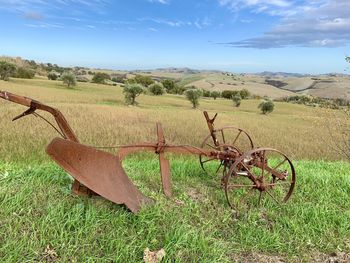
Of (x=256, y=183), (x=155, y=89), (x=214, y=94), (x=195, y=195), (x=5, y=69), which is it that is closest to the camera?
(x=256, y=183)

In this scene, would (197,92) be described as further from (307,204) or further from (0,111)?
(307,204)

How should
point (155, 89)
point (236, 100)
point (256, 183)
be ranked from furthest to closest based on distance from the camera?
point (155, 89) < point (236, 100) < point (256, 183)

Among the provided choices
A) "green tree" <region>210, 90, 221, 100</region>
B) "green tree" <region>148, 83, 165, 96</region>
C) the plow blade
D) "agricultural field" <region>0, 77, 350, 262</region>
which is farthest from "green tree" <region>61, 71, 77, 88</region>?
the plow blade

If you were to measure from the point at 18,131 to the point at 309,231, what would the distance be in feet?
37.7

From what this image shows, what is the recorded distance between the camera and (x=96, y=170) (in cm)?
398

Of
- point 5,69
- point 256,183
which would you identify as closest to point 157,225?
point 256,183

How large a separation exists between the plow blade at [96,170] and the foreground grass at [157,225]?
0.56 ft

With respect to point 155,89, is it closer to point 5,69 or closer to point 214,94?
point 214,94

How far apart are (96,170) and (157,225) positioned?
912 mm

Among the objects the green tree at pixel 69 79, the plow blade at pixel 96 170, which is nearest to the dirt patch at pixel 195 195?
the plow blade at pixel 96 170

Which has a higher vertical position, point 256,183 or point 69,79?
point 256,183

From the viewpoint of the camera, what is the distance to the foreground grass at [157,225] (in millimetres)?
3518

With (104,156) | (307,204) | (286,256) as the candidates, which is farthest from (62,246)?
(307,204)

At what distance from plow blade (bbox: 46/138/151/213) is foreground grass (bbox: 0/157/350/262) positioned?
0.17 m
